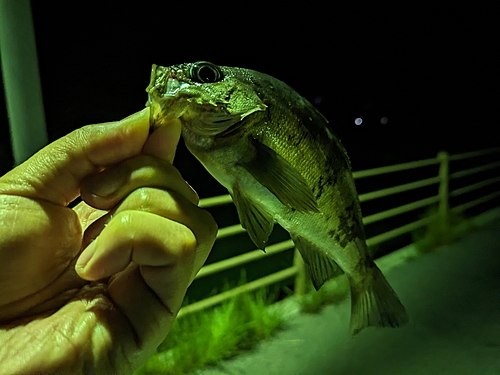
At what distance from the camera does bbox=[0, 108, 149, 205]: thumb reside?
0.76m

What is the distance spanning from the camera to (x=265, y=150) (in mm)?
793

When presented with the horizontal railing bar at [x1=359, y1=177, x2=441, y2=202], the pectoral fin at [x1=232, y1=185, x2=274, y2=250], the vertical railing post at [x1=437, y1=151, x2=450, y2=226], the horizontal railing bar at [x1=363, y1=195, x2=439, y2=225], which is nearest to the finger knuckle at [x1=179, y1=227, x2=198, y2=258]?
the pectoral fin at [x1=232, y1=185, x2=274, y2=250]

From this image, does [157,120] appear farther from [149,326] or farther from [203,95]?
[149,326]

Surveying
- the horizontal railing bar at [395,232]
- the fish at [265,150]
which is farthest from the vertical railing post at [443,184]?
the fish at [265,150]

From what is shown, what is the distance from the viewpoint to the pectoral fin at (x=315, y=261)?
0.99 m

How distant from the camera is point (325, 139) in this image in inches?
35.8

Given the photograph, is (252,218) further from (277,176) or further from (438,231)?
(438,231)

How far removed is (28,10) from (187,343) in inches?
62.1

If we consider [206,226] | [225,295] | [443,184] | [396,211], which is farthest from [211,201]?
[443,184]

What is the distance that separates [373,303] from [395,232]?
262 centimetres

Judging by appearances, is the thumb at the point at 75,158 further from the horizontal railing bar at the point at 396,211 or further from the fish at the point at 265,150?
the horizontal railing bar at the point at 396,211

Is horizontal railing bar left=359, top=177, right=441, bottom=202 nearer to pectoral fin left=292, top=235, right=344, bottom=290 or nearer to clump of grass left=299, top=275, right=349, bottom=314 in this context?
clump of grass left=299, top=275, right=349, bottom=314

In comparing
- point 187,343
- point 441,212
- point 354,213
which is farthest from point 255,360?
point 441,212

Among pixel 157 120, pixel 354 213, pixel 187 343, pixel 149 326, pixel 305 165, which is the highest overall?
pixel 157 120
